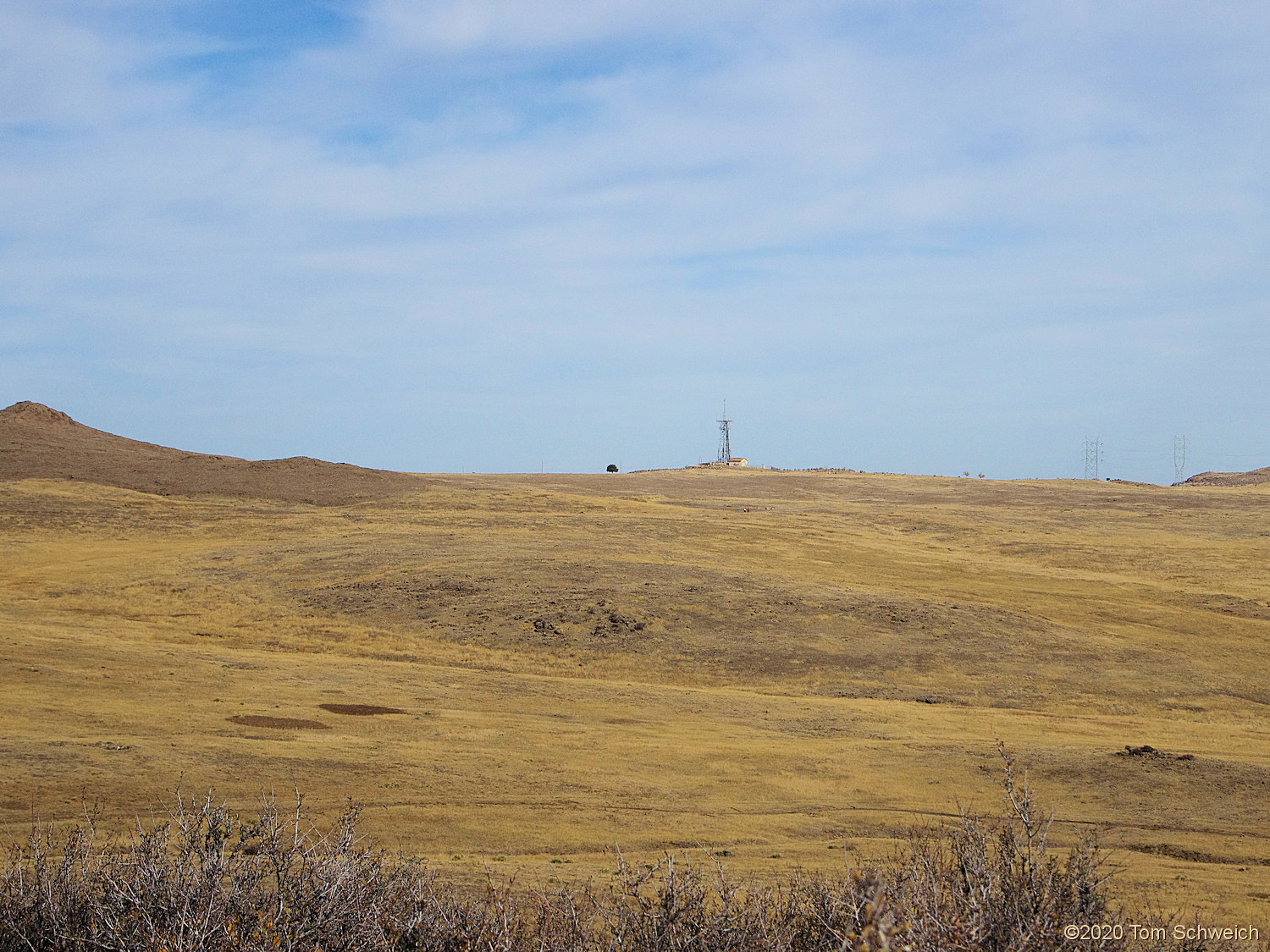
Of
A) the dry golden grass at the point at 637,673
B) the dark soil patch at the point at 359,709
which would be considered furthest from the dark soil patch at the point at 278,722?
the dark soil patch at the point at 359,709

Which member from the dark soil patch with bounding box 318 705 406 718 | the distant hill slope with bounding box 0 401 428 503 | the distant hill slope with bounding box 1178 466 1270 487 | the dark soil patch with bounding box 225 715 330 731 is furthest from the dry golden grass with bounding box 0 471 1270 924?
the distant hill slope with bounding box 1178 466 1270 487

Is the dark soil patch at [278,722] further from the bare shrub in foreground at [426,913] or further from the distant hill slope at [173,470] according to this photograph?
the distant hill slope at [173,470]

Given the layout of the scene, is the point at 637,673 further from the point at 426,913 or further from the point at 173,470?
the point at 173,470

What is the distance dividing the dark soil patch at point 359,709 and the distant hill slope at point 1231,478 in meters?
89.1

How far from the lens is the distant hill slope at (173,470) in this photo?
2120 inches

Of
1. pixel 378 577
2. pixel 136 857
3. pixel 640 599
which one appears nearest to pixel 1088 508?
pixel 640 599

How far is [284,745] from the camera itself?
663 inches

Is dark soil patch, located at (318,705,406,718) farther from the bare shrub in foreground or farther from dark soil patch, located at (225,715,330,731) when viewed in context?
the bare shrub in foreground

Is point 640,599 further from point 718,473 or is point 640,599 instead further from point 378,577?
point 718,473

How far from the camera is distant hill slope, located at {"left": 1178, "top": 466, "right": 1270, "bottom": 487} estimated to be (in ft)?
311

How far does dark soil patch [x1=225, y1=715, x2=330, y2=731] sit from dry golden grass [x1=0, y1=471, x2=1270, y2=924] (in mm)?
103

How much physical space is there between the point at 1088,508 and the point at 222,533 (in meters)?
45.2

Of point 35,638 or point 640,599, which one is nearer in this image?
point 35,638

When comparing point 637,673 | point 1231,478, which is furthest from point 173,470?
point 1231,478
